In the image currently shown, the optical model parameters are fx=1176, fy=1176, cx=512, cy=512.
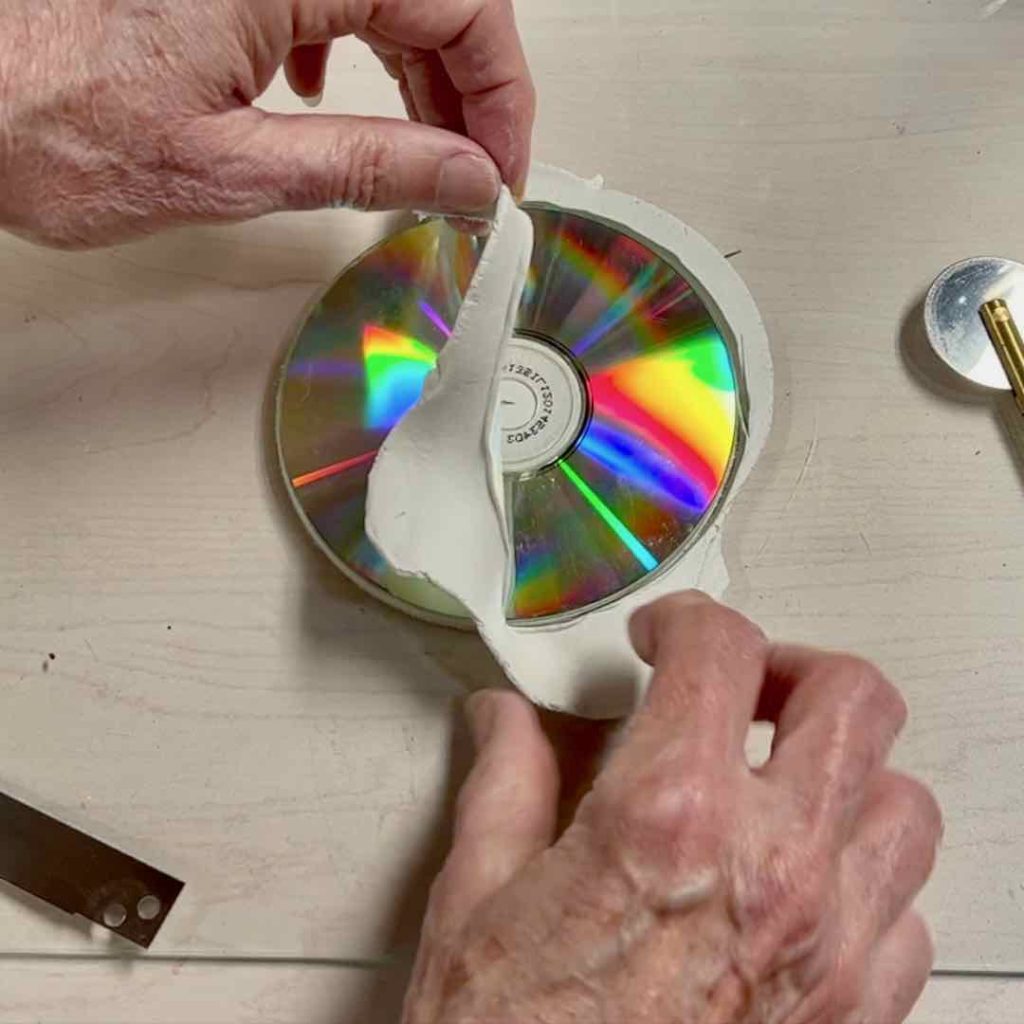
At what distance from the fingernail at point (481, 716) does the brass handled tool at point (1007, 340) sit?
0.33 metres

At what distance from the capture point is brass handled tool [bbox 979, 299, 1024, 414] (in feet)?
2.07

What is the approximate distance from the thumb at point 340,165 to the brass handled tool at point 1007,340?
285 mm

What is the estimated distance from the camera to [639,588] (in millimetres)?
591

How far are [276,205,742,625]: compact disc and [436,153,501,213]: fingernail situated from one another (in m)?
0.06

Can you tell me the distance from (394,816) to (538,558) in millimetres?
144

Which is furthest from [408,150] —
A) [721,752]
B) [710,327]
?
[721,752]

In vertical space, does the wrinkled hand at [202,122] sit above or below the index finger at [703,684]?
above

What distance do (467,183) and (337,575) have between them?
208mm

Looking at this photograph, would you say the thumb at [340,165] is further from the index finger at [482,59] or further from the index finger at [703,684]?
the index finger at [703,684]

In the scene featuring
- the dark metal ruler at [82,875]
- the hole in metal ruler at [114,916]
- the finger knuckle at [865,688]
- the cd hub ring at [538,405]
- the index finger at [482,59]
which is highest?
the index finger at [482,59]

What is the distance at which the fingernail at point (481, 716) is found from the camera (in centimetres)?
55

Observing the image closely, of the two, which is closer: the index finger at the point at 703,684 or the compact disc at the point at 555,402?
the index finger at the point at 703,684

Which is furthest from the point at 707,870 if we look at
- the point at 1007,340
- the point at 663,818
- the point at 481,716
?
the point at 1007,340

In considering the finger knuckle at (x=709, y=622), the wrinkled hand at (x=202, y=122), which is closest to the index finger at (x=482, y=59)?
the wrinkled hand at (x=202, y=122)
